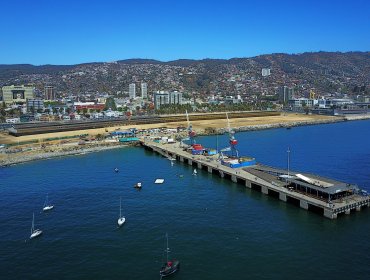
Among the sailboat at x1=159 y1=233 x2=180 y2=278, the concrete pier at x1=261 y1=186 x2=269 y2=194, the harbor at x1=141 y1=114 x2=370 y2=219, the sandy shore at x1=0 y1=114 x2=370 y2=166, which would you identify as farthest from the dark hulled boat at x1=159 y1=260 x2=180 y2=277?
the sandy shore at x1=0 y1=114 x2=370 y2=166

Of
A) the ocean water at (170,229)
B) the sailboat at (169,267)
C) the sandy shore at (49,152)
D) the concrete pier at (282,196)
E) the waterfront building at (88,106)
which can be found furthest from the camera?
the waterfront building at (88,106)

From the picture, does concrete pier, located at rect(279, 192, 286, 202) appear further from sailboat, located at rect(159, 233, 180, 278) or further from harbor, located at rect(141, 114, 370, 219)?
sailboat, located at rect(159, 233, 180, 278)

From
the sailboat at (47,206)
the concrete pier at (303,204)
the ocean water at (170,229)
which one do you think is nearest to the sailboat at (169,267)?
the ocean water at (170,229)

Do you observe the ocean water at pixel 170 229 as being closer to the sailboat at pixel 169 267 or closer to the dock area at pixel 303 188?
the sailboat at pixel 169 267

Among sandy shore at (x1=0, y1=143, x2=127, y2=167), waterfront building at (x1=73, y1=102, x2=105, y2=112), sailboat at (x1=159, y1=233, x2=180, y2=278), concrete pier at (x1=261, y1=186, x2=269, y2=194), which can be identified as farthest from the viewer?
waterfront building at (x1=73, y1=102, x2=105, y2=112)

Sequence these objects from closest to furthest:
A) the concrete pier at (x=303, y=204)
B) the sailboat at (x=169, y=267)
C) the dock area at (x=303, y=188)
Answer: the sailboat at (x=169, y=267) < the dock area at (x=303, y=188) < the concrete pier at (x=303, y=204)

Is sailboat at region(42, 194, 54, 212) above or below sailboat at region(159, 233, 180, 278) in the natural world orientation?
above
